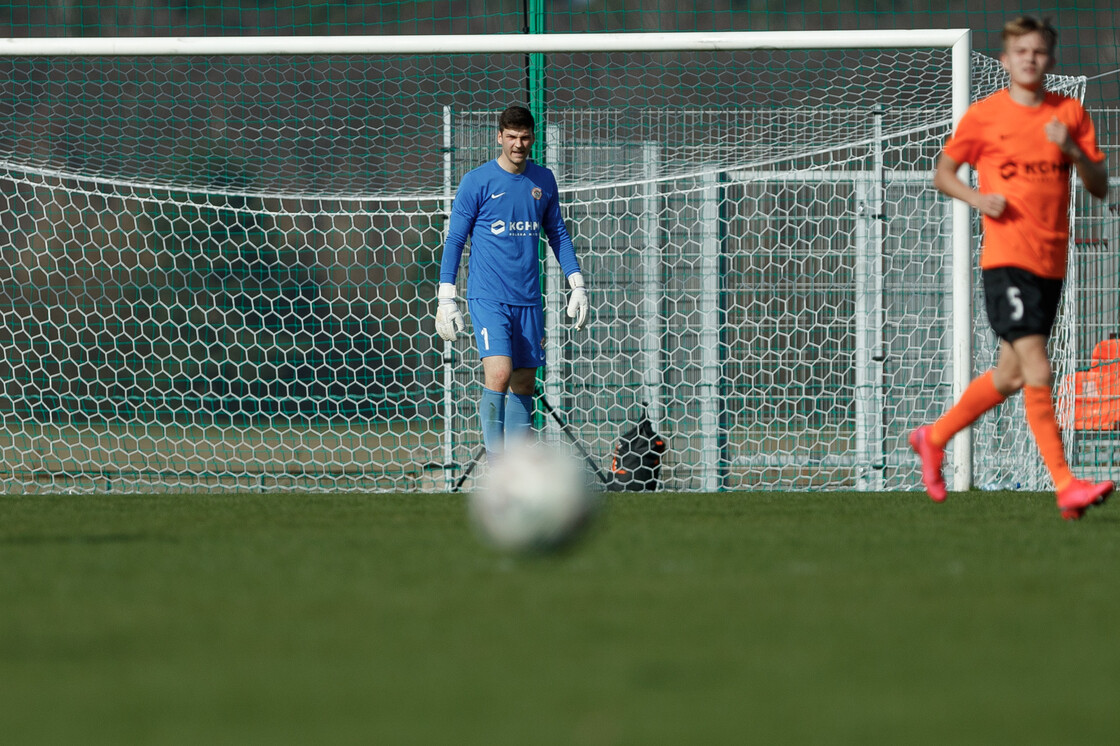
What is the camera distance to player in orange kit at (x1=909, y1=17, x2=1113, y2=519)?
477 cm

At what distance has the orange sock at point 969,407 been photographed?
5137mm

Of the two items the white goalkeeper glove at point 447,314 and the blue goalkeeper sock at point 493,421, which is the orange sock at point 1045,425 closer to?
Answer: the blue goalkeeper sock at point 493,421

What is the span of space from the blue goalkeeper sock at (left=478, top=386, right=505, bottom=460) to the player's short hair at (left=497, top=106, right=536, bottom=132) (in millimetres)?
1172

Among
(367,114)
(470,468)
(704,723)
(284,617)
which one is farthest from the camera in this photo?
(367,114)

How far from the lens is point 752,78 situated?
7.48 m

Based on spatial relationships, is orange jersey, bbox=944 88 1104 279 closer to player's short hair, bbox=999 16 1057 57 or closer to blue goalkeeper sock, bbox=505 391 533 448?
player's short hair, bbox=999 16 1057 57

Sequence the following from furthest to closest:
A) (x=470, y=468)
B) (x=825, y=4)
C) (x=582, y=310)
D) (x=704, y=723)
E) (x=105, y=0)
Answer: (x=105, y=0) < (x=825, y=4) < (x=470, y=468) < (x=582, y=310) < (x=704, y=723)

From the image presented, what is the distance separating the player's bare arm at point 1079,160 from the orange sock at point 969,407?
788mm

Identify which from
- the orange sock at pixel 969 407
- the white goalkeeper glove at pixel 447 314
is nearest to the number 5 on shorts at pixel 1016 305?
the orange sock at pixel 969 407

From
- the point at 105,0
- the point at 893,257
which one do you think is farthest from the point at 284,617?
the point at 105,0

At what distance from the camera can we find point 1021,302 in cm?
477

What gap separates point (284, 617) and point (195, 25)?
27.8ft

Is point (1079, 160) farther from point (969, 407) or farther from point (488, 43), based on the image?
point (488, 43)

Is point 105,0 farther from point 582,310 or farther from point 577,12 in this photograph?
point 582,310
